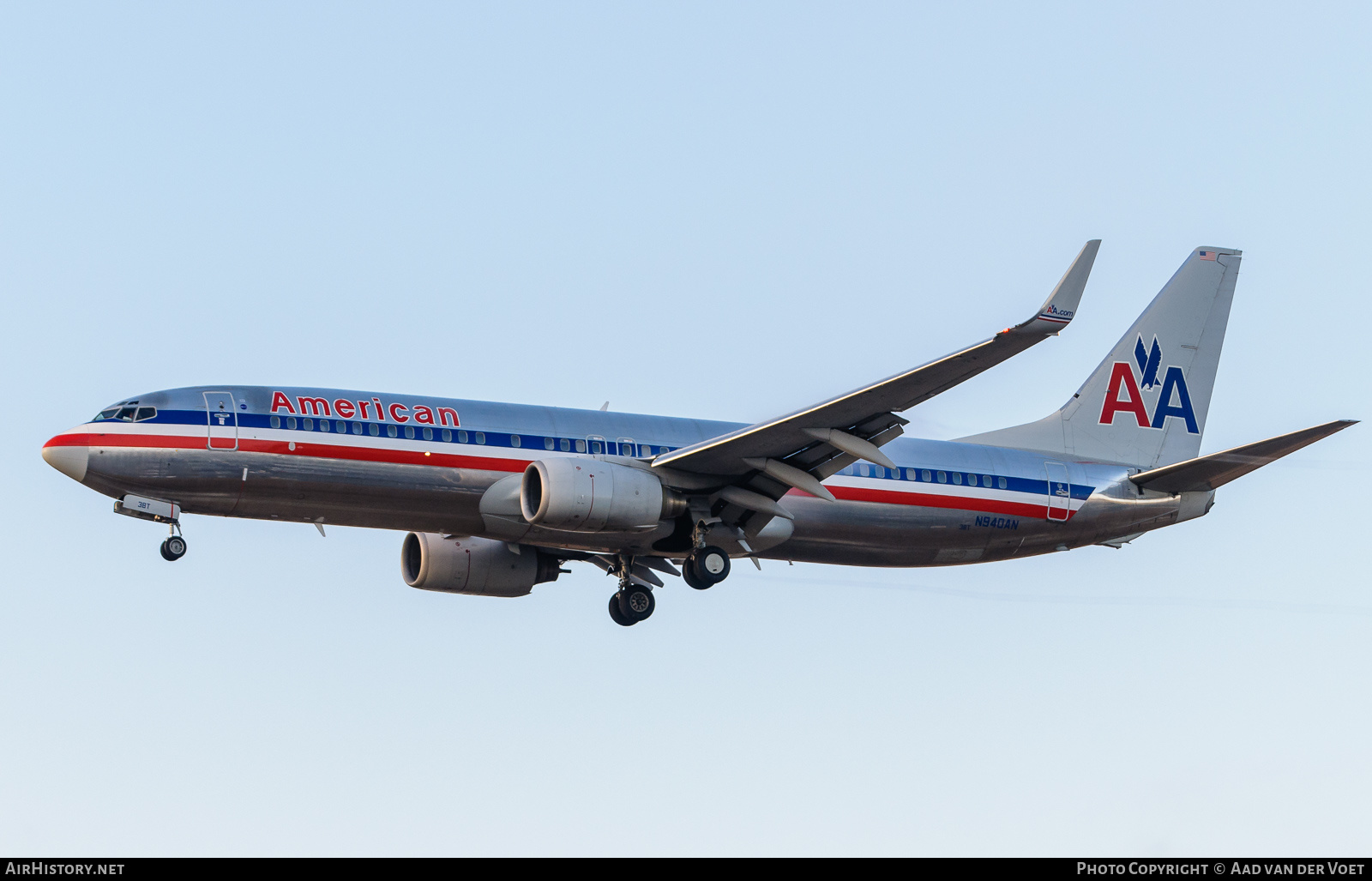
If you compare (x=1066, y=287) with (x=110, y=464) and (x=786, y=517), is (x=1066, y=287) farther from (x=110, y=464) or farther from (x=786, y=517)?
(x=110, y=464)

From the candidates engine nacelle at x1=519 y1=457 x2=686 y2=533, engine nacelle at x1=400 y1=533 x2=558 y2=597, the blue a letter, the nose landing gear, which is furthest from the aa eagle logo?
the nose landing gear

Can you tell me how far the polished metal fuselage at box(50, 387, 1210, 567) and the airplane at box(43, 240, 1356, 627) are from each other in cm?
4

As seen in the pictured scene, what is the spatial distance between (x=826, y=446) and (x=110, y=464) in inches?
557

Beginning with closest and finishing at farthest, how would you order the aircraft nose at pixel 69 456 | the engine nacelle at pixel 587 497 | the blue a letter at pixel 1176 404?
the aircraft nose at pixel 69 456 < the engine nacelle at pixel 587 497 < the blue a letter at pixel 1176 404

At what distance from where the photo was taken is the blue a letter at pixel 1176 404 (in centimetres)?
4297

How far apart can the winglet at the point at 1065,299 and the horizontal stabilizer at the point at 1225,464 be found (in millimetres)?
7467

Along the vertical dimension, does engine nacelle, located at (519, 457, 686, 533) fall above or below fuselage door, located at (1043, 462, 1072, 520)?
below

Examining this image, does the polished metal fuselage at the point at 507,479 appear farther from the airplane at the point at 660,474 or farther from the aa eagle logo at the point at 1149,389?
the aa eagle logo at the point at 1149,389

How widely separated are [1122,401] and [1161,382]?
4.44 ft

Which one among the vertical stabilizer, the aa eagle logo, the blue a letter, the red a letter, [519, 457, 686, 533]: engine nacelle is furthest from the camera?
the blue a letter

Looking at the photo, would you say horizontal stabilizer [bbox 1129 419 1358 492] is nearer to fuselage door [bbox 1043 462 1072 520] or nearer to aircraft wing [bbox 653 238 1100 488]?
fuselage door [bbox 1043 462 1072 520]

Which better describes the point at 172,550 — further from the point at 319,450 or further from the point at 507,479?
the point at 507,479

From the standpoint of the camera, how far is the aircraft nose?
33062 millimetres

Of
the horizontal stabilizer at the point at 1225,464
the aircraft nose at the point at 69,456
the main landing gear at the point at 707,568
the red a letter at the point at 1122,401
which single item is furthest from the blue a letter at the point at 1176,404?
the aircraft nose at the point at 69,456
